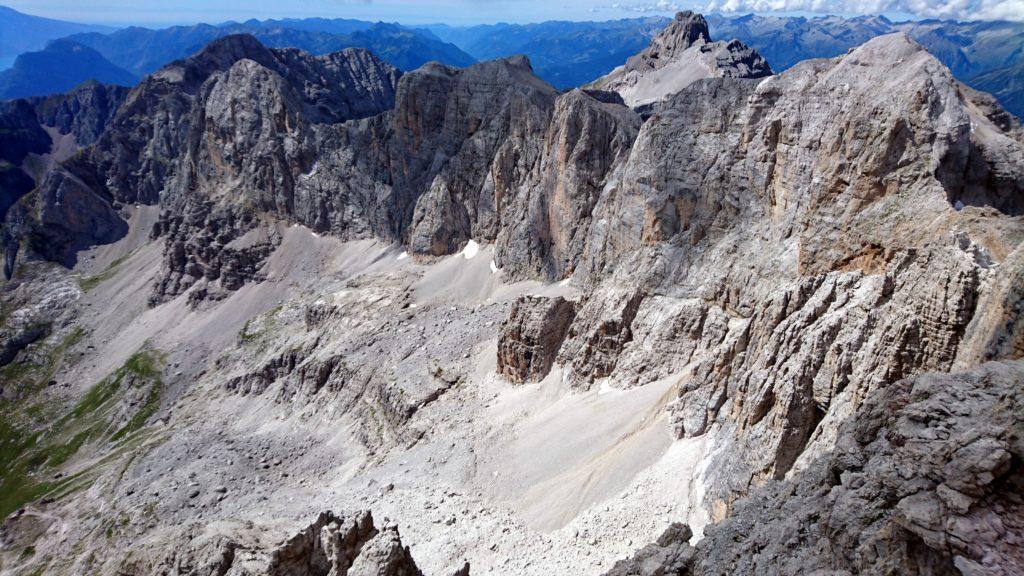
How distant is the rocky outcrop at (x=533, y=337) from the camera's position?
54.9m

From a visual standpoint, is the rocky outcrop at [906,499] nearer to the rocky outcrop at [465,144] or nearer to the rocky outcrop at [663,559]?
the rocky outcrop at [663,559]

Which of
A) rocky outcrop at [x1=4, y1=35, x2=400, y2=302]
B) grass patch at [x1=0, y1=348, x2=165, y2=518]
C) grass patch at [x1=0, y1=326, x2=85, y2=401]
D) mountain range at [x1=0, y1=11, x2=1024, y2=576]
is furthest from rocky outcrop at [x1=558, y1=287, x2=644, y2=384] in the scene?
grass patch at [x1=0, y1=326, x2=85, y2=401]

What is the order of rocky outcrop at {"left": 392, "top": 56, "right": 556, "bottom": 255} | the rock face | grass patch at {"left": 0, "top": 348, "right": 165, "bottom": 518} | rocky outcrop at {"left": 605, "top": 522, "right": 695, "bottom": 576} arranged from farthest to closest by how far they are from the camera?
the rock face → grass patch at {"left": 0, "top": 348, "right": 165, "bottom": 518} → rocky outcrop at {"left": 392, "top": 56, "right": 556, "bottom": 255} → rocky outcrop at {"left": 605, "top": 522, "right": 695, "bottom": 576}

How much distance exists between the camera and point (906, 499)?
12531 millimetres

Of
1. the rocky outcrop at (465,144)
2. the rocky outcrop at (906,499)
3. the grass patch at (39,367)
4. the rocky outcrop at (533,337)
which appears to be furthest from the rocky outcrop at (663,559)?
the grass patch at (39,367)

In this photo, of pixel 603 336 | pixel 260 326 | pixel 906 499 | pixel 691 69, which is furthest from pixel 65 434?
pixel 691 69

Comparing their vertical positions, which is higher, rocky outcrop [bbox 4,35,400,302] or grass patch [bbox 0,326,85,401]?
rocky outcrop [bbox 4,35,400,302]

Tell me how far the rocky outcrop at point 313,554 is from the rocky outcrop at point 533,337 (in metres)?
29.2

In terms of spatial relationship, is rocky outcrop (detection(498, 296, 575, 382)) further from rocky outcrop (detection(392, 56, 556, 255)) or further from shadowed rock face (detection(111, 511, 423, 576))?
rocky outcrop (detection(392, 56, 556, 255))

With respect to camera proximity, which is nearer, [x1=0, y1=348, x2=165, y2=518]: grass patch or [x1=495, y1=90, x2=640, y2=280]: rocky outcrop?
[x1=495, y1=90, x2=640, y2=280]: rocky outcrop

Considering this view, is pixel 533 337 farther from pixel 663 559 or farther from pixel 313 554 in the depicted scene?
pixel 663 559

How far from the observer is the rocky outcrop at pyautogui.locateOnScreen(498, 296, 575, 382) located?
180 feet

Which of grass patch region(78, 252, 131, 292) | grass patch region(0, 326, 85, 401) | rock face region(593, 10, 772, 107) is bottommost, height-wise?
grass patch region(0, 326, 85, 401)

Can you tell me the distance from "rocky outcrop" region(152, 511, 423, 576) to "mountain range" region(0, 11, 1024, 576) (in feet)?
0.44
